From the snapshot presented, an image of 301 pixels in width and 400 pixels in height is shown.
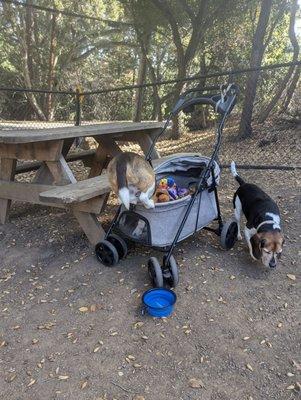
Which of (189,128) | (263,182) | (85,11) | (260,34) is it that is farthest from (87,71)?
(263,182)

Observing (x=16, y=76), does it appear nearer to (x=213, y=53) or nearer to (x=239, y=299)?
(x=213, y=53)

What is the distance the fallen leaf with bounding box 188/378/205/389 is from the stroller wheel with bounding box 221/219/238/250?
1.42 metres

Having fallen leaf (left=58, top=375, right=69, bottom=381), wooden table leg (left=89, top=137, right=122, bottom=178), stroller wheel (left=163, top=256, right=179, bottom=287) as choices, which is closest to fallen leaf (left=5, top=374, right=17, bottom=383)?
fallen leaf (left=58, top=375, right=69, bottom=381)

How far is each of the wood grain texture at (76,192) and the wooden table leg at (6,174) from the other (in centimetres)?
114

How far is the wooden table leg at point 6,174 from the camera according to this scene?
4273mm

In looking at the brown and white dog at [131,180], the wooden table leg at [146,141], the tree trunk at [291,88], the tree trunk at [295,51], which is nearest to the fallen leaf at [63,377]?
the brown and white dog at [131,180]

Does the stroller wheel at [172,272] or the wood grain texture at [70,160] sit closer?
the stroller wheel at [172,272]

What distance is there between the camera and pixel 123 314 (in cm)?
276

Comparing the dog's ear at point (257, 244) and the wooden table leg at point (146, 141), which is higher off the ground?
the wooden table leg at point (146, 141)

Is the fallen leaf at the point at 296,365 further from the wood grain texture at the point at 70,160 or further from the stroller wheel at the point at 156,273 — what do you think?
the wood grain texture at the point at 70,160

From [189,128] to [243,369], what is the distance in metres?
10.8

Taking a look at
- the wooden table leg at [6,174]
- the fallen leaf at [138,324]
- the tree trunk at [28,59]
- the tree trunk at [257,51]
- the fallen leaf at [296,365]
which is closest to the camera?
the fallen leaf at [296,365]

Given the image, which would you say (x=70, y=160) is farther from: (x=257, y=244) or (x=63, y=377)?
(x=63, y=377)

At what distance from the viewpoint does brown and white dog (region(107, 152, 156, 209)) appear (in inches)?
112
